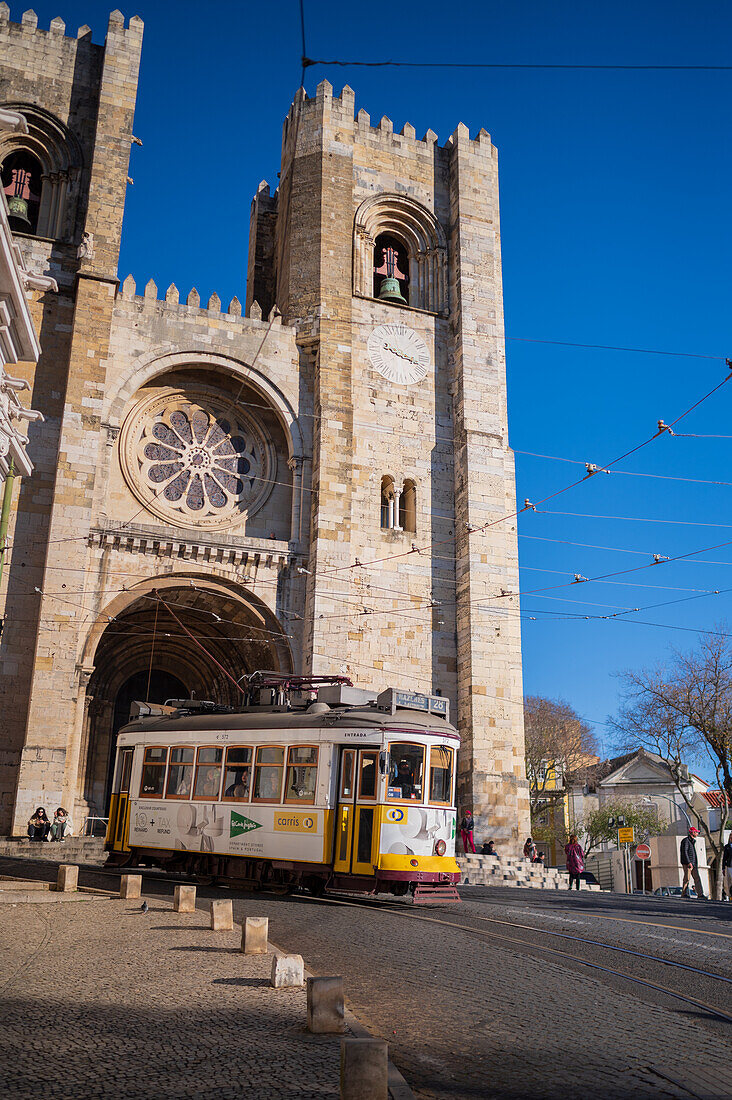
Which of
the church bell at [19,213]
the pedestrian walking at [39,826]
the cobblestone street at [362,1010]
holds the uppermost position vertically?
the church bell at [19,213]

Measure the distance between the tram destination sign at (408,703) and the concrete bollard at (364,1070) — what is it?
9248mm

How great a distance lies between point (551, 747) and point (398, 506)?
2594 cm

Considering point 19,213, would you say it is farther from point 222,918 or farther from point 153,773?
point 222,918

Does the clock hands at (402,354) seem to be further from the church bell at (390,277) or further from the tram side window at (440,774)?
the tram side window at (440,774)

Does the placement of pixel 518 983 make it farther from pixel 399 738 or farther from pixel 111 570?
pixel 111 570

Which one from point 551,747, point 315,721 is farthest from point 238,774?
point 551,747

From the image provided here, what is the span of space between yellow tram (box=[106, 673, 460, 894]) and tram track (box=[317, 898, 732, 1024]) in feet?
1.80

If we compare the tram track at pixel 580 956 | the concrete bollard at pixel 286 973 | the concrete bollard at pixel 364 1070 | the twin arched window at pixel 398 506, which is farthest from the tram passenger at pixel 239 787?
the twin arched window at pixel 398 506

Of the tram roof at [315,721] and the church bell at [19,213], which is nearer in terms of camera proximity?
the tram roof at [315,721]

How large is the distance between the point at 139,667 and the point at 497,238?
16896 mm

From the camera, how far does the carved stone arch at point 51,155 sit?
24.8m

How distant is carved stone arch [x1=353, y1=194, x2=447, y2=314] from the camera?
90.4 ft

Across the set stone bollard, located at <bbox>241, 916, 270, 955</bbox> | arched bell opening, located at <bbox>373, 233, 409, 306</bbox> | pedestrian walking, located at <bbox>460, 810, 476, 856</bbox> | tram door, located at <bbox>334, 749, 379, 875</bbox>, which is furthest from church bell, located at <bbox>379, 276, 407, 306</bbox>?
stone bollard, located at <bbox>241, 916, 270, 955</bbox>

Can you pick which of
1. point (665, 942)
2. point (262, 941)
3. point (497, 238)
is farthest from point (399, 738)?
point (497, 238)
